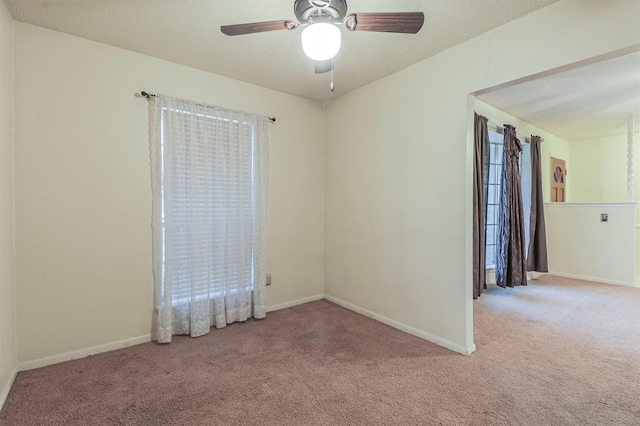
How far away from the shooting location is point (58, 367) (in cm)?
219

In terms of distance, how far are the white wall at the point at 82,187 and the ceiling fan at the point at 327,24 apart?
4.60 feet

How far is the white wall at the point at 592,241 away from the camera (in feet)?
14.6

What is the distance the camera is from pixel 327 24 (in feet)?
5.09

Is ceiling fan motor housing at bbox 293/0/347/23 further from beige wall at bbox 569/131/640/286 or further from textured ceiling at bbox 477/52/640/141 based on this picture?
beige wall at bbox 569/131/640/286

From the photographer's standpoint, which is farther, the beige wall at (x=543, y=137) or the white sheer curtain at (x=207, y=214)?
the beige wall at (x=543, y=137)

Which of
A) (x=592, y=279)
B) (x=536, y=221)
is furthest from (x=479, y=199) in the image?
(x=592, y=279)

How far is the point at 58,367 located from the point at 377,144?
3.19 meters

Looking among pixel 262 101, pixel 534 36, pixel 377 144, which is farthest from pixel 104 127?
pixel 534 36

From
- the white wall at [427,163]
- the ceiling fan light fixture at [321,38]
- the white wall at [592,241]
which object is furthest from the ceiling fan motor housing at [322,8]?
the white wall at [592,241]

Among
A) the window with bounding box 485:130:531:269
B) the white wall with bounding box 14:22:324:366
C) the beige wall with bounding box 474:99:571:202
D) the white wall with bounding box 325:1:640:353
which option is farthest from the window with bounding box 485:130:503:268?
the white wall with bounding box 14:22:324:366

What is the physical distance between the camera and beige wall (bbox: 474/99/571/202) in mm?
3916

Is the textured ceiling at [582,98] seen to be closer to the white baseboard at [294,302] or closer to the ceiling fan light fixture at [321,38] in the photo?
the ceiling fan light fixture at [321,38]

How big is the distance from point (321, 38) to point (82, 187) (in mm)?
2119

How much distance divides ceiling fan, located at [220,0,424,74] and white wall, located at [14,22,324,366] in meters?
1.40
